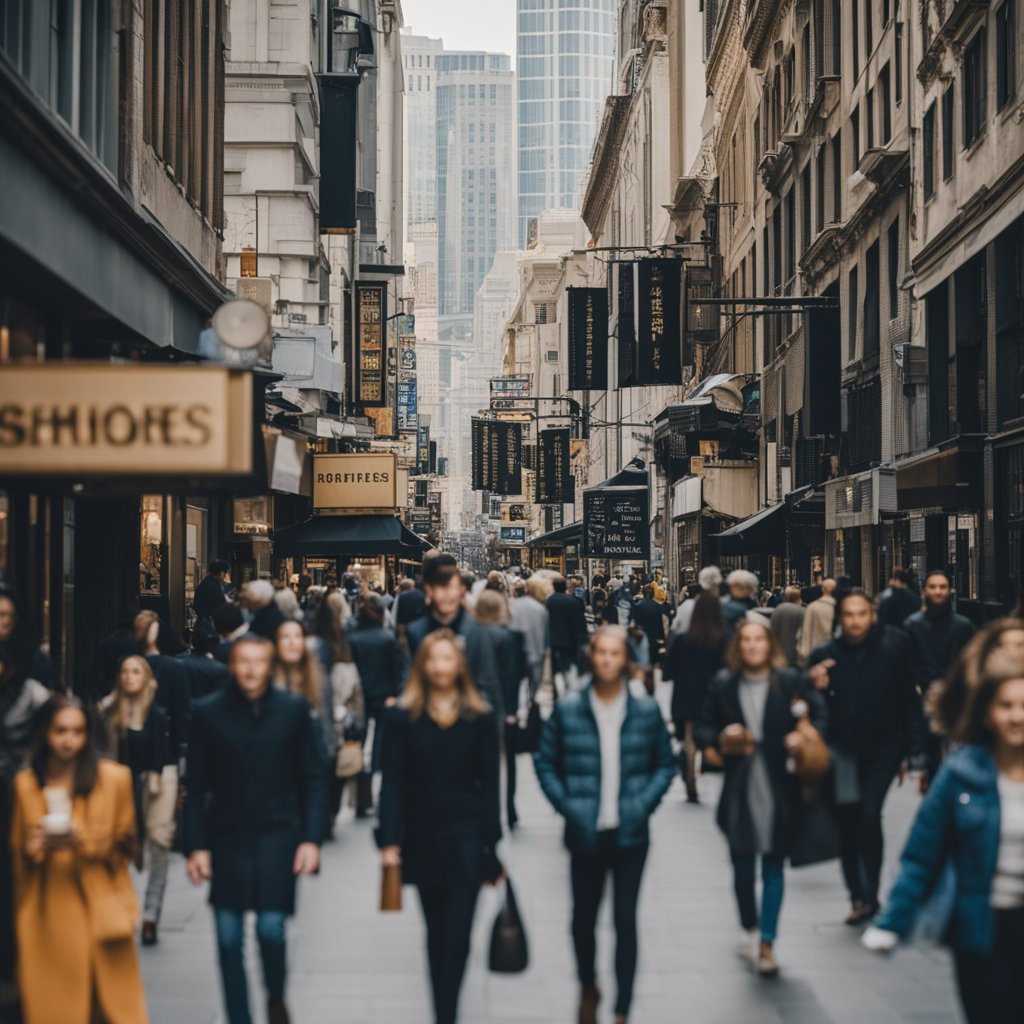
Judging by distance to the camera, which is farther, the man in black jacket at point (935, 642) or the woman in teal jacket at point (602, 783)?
the man in black jacket at point (935, 642)

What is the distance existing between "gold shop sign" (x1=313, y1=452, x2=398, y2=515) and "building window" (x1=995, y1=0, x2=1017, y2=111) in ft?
49.5

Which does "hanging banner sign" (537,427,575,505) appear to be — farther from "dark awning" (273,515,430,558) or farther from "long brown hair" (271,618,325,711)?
"long brown hair" (271,618,325,711)

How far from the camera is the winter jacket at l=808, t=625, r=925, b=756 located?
990 cm

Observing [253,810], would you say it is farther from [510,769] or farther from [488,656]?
[510,769]

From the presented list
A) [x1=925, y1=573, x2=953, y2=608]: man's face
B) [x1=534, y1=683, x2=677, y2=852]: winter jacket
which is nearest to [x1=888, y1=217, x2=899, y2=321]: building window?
[x1=925, y1=573, x2=953, y2=608]: man's face

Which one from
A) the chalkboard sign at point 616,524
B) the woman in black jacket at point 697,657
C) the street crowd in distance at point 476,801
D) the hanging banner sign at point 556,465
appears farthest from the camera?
the hanging banner sign at point 556,465

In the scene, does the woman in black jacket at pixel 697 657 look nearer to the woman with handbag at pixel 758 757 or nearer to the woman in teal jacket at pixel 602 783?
the woman with handbag at pixel 758 757

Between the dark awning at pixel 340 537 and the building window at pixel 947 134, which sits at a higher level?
the building window at pixel 947 134

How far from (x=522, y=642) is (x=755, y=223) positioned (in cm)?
3710

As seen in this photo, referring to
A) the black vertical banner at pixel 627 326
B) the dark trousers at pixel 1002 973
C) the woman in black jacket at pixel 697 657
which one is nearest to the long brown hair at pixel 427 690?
the dark trousers at pixel 1002 973

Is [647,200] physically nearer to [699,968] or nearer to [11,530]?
[11,530]

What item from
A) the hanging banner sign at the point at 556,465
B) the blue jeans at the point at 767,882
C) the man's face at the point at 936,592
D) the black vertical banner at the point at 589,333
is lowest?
the blue jeans at the point at 767,882

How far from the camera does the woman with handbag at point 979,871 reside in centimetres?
561

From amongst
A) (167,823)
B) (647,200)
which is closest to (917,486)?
(167,823)
